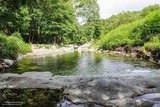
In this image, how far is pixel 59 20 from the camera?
5194cm

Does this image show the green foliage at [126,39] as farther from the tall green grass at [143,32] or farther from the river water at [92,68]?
the river water at [92,68]

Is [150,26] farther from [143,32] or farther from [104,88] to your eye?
[104,88]

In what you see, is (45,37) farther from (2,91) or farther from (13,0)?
(2,91)

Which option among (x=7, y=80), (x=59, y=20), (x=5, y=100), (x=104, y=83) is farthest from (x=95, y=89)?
(x=59, y=20)

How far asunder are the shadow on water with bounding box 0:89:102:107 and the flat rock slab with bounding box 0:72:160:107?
0.35 meters

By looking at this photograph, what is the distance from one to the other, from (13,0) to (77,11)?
5743 centimetres

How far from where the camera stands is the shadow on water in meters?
8.05

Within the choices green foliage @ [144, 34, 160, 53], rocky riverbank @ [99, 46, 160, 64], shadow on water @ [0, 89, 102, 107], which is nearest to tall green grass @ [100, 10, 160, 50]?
green foliage @ [144, 34, 160, 53]

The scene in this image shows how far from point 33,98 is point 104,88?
268 cm

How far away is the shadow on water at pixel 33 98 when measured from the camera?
8047mm

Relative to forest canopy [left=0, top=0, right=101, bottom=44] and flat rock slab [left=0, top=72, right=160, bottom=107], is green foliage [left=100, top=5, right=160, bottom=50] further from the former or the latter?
flat rock slab [left=0, top=72, right=160, bottom=107]

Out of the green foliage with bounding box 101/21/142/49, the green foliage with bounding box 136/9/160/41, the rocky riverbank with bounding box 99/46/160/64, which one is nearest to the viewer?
the rocky riverbank with bounding box 99/46/160/64

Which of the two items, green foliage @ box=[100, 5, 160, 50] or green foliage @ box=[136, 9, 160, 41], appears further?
green foliage @ box=[136, 9, 160, 41]

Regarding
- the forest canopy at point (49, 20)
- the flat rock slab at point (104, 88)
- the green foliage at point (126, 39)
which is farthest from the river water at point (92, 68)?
the green foliage at point (126, 39)
